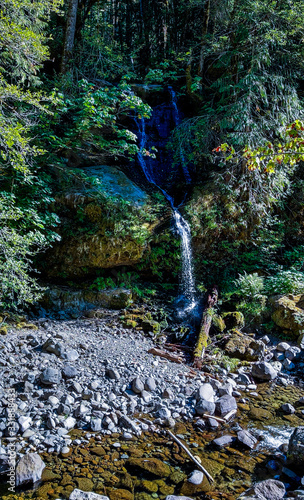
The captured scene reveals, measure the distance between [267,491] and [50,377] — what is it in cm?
293

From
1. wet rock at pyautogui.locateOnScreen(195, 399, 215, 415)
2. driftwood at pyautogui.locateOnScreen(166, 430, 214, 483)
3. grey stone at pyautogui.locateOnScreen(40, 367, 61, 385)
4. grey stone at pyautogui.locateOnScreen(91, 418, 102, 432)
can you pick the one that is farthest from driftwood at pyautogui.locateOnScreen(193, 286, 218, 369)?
grey stone at pyautogui.locateOnScreen(40, 367, 61, 385)

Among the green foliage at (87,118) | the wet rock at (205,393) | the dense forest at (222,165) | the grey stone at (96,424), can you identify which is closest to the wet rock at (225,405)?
the wet rock at (205,393)

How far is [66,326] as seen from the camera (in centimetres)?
634

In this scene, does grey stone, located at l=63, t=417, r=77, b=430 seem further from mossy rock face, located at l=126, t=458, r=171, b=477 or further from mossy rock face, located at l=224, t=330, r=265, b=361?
mossy rock face, located at l=224, t=330, r=265, b=361

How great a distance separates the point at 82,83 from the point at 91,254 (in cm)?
391

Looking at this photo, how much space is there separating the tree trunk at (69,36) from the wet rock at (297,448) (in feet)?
30.5

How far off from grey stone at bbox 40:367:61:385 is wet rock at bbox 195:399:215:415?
2012 mm

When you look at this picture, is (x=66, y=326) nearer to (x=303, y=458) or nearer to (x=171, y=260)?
(x=171, y=260)

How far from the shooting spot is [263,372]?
5312mm

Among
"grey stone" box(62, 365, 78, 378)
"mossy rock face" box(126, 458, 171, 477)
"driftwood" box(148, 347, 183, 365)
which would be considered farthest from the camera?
"driftwood" box(148, 347, 183, 365)

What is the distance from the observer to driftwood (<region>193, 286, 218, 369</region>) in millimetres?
5598

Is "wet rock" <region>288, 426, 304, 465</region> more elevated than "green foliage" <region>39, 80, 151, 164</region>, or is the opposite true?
"green foliage" <region>39, 80, 151, 164</region>

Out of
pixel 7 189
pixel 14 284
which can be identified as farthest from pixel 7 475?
pixel 7 189

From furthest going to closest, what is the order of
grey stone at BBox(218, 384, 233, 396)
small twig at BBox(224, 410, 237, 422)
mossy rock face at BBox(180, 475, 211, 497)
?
grey stone at BBox(218, 384, 233, 396)
small twig at BBox(224, 410, 237, 422)
mossy rock face at BBox(180, 475, 211, 497)
